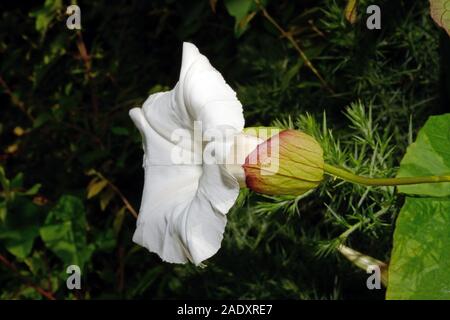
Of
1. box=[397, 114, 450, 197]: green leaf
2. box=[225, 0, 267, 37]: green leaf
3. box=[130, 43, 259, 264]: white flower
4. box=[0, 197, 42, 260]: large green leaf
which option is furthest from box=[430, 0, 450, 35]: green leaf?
box=[0, 197, 42, 260]: large green leaf

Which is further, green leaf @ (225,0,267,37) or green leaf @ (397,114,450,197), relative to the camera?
green leaf @ (225,0,267,37)

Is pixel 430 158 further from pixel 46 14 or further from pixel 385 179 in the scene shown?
pixel 46 14

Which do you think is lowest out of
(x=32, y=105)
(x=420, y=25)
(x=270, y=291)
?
(x=270, y=291)

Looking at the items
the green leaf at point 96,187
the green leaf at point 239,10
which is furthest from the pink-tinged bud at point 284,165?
the green leaf at point 96,187

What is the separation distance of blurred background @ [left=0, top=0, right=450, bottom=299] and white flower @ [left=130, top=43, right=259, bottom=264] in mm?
115

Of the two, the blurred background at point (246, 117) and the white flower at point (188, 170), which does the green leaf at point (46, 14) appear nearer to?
the blurred background at point (246, 117)

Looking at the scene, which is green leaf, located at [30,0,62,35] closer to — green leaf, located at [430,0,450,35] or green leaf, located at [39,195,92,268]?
green leaf, located at [39,195,92,268]

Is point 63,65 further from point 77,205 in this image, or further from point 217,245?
point 217,245

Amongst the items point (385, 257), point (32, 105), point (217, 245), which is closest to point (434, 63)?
point (385, 257)

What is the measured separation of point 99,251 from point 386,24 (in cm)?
68

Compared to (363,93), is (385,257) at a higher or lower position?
lower

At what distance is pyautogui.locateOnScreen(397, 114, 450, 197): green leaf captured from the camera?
0.80 m

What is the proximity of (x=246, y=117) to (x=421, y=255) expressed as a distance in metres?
0.53

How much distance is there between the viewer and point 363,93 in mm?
1069
